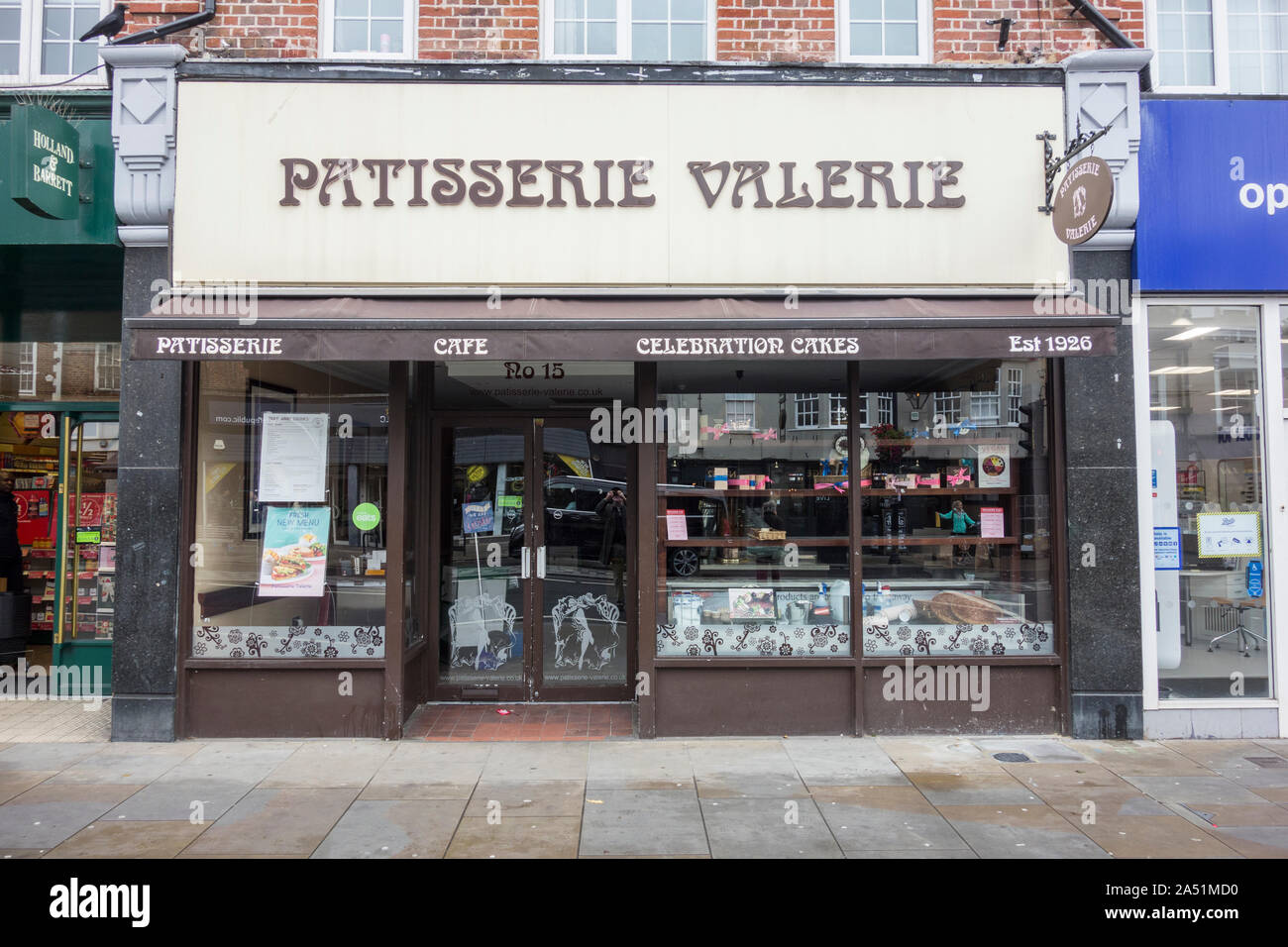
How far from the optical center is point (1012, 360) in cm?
679

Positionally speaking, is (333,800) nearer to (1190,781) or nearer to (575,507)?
(575,507)

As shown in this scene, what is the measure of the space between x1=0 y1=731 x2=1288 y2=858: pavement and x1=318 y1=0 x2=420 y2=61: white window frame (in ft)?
17.3

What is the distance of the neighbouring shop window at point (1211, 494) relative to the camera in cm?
667

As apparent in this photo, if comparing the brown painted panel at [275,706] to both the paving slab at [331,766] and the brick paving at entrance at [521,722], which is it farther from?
the brick paving at entrance at [521,722]

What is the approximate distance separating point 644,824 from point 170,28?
6.63 meters

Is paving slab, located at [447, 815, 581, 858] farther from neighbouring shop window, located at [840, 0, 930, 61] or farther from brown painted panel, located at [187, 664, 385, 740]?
neighbouring shop window, located at [840, 0, 930, 61]

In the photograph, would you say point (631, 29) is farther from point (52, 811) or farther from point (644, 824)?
point (52, 811)

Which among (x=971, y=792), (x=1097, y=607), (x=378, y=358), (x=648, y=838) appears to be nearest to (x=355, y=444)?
(x=378, y=358)

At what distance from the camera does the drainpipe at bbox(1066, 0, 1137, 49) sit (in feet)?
21.8

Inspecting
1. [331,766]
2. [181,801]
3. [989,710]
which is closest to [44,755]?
[181,801]

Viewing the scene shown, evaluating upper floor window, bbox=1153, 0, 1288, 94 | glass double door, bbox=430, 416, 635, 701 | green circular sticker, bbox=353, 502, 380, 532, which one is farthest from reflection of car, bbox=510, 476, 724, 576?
upper floor window, bbox=1153, 0, 1288, 94

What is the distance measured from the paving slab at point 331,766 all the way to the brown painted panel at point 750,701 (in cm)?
205

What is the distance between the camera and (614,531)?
24.9 ft

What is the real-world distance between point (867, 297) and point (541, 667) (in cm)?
405
